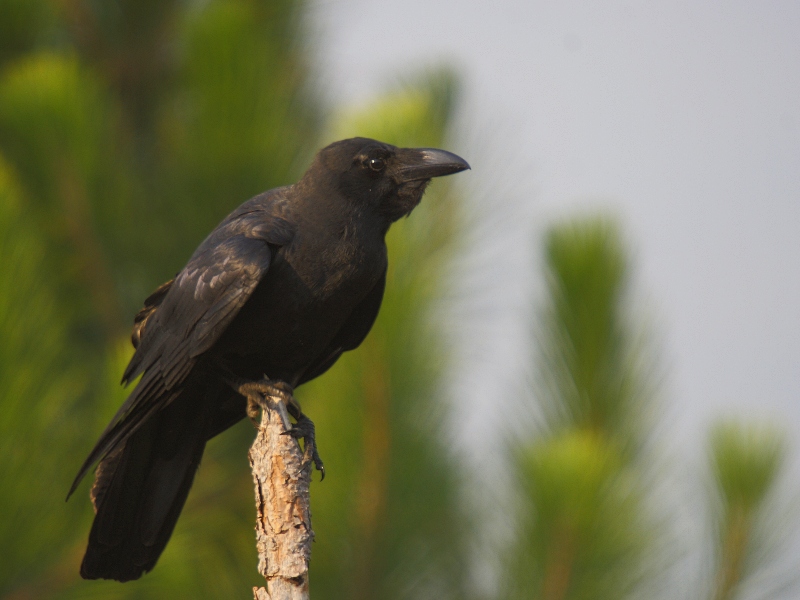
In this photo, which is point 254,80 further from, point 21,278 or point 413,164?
point 413,164

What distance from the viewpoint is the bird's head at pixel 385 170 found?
4086mm

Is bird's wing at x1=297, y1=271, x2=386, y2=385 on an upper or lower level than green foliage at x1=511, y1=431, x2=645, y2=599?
upper

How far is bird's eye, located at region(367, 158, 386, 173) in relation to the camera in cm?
413

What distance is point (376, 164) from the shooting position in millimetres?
4137

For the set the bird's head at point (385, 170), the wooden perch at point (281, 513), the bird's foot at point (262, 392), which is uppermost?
the bird's head at point (385, 170)

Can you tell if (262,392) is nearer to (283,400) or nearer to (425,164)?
(283,400)

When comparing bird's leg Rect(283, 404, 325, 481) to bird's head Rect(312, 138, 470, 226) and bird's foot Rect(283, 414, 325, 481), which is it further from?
bird's head Rect(312, 138, 470, 226)

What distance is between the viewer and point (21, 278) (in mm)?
5340

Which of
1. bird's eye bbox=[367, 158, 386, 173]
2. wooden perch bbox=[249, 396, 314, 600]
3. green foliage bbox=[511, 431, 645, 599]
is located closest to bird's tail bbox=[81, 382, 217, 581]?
wooden perch bbox=[249, 396, 314, 600]

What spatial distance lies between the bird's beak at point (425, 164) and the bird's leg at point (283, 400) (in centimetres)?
102

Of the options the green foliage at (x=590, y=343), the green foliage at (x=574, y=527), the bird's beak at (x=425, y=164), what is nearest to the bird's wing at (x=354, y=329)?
the bird's beak at (x=425, y=164)

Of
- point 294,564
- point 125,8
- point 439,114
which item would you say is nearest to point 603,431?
point 439,114

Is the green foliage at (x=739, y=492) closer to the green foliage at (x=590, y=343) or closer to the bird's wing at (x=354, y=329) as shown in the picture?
the green foliage at (x=590, y=343)

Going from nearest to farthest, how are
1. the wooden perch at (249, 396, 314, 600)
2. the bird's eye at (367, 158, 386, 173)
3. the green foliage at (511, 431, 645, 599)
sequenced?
the wooden perch at (249, 396, 314, 600)
the bird's eye at (367, 158, 386, 173)
the green foliage at (511, 431, 645, 599)
